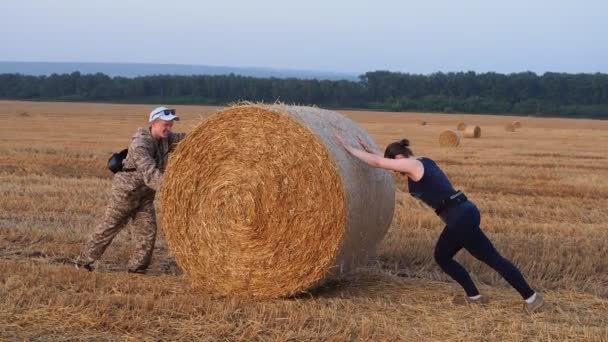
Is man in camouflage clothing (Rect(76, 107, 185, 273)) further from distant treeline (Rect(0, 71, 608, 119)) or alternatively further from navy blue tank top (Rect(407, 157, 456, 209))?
distant treeline (Rect(0, 71, 608, 119))

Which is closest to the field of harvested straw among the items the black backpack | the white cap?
the white cap

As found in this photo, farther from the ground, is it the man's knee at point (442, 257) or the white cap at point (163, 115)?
the white cap at point (163, 115)

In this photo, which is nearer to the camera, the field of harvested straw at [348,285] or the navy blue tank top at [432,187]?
the field of harvested straw at [348,285]

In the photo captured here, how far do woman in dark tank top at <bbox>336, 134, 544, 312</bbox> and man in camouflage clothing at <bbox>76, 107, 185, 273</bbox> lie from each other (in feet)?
5.94

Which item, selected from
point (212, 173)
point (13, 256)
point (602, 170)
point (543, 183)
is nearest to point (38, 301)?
point (212, 173)

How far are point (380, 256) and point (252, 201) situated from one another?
2.31 m

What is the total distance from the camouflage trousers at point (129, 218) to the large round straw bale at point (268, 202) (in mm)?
561

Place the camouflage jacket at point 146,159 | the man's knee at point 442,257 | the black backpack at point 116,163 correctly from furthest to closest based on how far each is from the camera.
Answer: the black backpack at point 116,163, the camouflage jacket at point 146,159, the man's knee at point 442,257

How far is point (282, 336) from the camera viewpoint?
18.8 ft

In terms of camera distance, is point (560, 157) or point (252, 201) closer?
point (252, 201)

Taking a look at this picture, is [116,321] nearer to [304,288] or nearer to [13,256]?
[304,288]

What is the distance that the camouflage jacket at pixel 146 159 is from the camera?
24.6 ft

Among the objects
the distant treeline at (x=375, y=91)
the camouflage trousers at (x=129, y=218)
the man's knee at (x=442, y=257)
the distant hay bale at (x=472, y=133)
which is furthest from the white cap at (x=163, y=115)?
the distant treeline at (x=375, y=91)

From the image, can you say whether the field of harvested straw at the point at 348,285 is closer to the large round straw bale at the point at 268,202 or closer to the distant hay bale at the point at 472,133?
the large round straw bale at the point at 268,202
